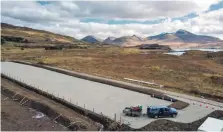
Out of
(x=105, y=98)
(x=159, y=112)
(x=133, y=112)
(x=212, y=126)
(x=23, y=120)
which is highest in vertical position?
(x=212, y=126)

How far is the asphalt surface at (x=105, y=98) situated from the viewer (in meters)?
31.7

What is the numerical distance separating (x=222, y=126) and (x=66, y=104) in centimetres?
1926

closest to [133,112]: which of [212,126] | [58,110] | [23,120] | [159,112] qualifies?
[159,112]

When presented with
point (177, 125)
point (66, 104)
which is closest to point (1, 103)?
point (66, 104)

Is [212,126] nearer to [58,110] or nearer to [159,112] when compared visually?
[159,112]

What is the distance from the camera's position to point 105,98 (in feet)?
136

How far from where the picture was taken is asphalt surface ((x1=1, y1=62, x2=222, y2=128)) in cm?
3169

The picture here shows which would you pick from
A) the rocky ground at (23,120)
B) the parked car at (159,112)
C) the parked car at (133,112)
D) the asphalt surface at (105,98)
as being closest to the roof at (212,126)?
the asphalt surface at (105,98)

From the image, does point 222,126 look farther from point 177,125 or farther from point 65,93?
point 65,93

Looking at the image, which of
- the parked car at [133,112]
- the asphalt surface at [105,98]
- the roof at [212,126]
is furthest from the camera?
the asphalt surface at [105,98]

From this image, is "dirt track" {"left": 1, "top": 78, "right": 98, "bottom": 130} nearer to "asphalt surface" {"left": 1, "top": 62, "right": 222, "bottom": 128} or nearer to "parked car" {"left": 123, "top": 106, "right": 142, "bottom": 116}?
"asphalt surface" {"left": 1, "top": 62, "right": 222, "bottom": 128}

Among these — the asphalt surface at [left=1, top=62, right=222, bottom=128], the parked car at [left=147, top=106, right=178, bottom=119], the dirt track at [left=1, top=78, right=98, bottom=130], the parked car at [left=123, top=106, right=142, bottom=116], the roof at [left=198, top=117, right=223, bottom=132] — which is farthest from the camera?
the asphalt surface at [left=1, top=62, right=222, bottom=128]

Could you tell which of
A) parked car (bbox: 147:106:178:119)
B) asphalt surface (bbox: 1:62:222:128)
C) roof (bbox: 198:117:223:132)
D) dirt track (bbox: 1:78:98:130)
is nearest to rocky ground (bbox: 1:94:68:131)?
dirt track (bbox: 1:78:98:130)

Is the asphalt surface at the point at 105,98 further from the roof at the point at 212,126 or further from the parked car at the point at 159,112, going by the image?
the roof at the point at 212,126
